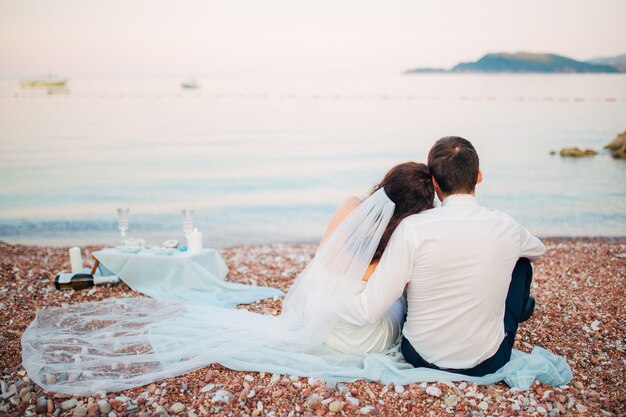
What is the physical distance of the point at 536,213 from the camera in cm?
1330

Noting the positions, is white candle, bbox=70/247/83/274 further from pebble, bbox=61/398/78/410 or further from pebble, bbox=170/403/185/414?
pebble, bbox=170/403/185/414

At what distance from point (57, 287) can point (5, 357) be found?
1966 millimetres

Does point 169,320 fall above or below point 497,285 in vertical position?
below

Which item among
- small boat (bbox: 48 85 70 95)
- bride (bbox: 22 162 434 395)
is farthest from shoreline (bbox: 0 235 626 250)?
small boat (bbox: 48 85 70 95)

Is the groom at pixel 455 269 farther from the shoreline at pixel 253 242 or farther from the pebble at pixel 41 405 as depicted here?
the shoreline at pixel 253 242

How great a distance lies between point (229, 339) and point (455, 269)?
6.68 feet

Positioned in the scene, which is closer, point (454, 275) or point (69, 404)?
point (454, 275)

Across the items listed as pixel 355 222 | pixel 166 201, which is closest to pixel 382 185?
pixel 355 222

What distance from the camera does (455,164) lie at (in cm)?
314

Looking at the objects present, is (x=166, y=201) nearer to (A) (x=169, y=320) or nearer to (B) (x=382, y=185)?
(A) (x=169, y=320)

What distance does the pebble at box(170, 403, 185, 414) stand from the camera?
130 inches

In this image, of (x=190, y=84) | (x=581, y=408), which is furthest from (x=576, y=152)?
(x=190, y=84)

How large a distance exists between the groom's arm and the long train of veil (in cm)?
21

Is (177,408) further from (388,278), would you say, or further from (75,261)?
(75,261)
